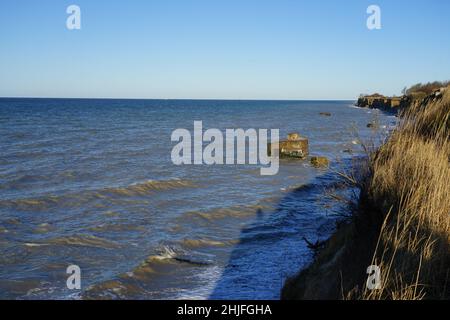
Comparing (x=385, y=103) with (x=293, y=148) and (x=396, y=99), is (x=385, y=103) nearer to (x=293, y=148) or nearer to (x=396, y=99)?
(x=396, y=99)

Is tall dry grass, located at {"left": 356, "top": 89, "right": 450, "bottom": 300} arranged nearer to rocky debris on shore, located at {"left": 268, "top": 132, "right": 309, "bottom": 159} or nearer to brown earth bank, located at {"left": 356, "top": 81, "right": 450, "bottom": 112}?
rocky debris on shore, located at {"left": 268, "top": 132, "right": 309, "bottom": 159}

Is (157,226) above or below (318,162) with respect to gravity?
below

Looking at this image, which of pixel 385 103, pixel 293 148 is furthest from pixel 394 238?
pixel 385 103

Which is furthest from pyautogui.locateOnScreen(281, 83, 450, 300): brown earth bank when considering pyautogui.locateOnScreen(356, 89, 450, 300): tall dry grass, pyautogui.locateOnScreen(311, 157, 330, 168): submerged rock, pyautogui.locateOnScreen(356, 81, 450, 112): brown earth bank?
pyautogui.locateOnScreen(356, 81, 450, 112): brown earth bank

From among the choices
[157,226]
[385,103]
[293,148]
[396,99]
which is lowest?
[157,226]

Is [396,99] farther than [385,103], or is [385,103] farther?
[385,103]

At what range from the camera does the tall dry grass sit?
4249 millimetres

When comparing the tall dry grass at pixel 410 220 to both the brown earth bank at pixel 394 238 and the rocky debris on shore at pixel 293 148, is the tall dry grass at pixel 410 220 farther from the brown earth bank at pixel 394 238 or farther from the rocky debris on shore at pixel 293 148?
the rocky debris on shore at pixel 293 148

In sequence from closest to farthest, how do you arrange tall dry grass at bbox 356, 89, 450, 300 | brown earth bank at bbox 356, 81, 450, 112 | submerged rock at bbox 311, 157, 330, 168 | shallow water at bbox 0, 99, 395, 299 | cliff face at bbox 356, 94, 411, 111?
tall dry grass at bbox 356, 89, 450, 300 → shallow water at bbox 0, 99, 395, 299 → submerged rock at bbox 311, 157, 330, 168 → brown earth bank at bbox 356, 81, 450, 112 → cliff face at bbox 356, 94, 411, 111

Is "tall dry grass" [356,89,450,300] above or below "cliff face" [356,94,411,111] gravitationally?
below

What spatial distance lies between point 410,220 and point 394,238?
40 cm

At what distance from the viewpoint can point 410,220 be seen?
5168 millimetres

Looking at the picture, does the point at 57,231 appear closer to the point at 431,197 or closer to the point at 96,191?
the point at 96,191
